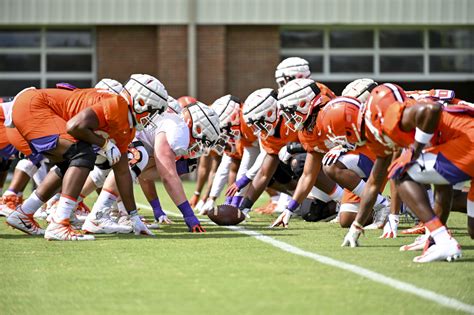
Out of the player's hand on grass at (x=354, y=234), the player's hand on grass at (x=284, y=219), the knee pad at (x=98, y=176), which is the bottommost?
the player's hand on grass at (x=284, y=219)

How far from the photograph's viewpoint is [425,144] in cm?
750

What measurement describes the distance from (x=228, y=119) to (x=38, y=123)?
11.6 feet

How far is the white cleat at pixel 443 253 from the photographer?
752 cm

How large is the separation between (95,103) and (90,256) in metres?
1.79

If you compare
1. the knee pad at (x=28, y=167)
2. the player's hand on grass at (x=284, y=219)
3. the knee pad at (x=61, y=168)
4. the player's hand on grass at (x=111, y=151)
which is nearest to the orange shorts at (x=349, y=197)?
the player's hand on grass at (x=284, y=219)

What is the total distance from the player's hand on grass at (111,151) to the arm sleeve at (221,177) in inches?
166

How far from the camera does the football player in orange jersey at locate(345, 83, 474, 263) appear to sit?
7.51m

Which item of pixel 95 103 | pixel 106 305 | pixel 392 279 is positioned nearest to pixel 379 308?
pixel 392 279

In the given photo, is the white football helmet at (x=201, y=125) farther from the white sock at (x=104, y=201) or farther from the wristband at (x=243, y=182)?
the wristband at (x=243, y=182)

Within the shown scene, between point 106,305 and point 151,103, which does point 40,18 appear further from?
point 106,305

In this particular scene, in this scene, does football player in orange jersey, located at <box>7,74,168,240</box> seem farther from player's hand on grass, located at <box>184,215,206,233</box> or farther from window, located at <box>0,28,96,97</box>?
window, located at <box>0,28,96,97</box>

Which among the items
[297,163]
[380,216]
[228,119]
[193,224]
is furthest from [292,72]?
[193,224]

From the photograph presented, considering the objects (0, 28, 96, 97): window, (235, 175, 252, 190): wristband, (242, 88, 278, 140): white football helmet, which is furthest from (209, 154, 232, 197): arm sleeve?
(0, 28, 96, 97): window

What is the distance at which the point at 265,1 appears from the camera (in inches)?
943
